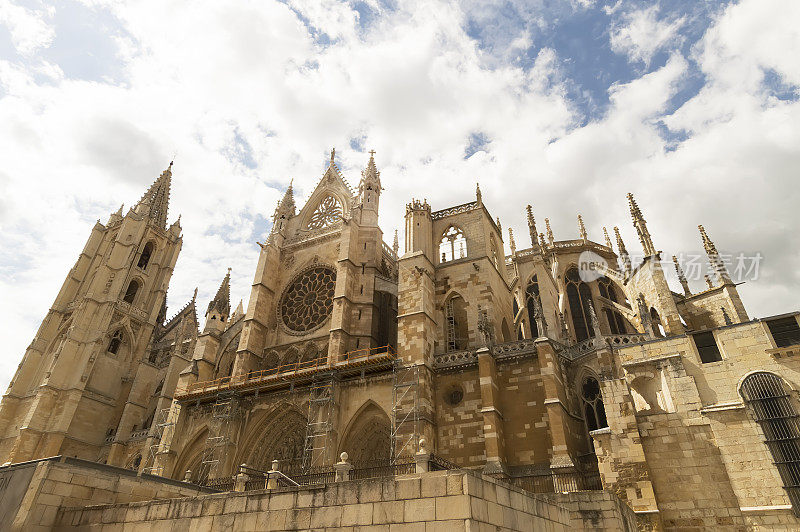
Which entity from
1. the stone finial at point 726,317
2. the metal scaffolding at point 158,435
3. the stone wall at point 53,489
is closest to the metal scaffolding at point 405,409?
the stone wall at point 53,489

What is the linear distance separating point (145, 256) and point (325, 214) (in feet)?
55.6

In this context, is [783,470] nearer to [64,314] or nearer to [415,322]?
[415,322]

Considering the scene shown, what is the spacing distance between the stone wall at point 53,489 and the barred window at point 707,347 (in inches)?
533

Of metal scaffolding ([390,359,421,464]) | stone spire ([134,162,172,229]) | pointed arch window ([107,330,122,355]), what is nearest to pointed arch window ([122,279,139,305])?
pointed arch window ([107,330,122,355])

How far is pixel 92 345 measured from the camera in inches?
1123

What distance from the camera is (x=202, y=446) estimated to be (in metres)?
20.5

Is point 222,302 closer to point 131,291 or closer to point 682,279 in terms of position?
point 131,291

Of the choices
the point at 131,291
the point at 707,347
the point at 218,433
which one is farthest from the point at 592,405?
the point at 131,291

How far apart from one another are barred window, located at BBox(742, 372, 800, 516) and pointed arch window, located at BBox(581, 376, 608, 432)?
15.8 ft

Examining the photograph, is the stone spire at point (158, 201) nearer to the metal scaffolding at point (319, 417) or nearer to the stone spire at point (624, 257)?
the metal scaffolding at point (319, 417)

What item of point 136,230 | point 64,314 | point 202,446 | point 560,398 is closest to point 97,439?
point 64,314

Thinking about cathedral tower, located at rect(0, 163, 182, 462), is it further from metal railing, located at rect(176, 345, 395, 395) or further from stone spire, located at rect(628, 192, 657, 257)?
stone spire, located at rect(628, 192, 657, 257)

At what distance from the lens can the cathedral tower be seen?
2619 centimetres

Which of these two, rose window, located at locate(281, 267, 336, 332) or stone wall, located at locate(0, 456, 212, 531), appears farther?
rose window, located at locate(281, 267, 336, 332)
